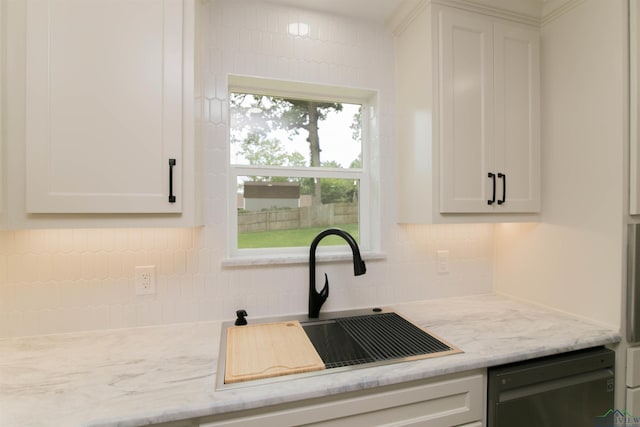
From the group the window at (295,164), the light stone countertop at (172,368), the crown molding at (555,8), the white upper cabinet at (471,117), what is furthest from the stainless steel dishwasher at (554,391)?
the crown molding at (555,8)

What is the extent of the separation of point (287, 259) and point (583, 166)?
146 centimetres

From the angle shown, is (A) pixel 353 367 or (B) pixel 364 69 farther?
(B) pixel 364 69

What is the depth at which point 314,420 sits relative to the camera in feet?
3.06

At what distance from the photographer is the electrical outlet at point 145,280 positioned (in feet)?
4.51

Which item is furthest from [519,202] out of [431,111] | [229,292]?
A: [229,292]

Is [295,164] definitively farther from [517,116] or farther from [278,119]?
[517,116]

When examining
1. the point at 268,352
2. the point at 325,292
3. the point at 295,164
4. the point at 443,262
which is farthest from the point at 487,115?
the point at 268,352

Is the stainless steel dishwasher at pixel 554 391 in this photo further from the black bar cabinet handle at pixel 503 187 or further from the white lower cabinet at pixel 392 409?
the black bar cabinet handle at pixel 503 187

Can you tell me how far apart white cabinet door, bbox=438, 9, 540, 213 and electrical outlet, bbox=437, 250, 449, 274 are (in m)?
0.41

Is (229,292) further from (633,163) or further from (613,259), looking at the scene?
(633,163)

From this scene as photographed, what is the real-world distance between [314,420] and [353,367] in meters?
0.20

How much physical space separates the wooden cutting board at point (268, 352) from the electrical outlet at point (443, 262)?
35.6 inches

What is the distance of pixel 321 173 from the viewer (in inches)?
66.9

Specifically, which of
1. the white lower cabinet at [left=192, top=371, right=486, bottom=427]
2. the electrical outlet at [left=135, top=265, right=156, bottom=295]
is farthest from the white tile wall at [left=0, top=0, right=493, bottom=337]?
the white lower cabinet at [left=192, top=371, right=486, bottom=427]
